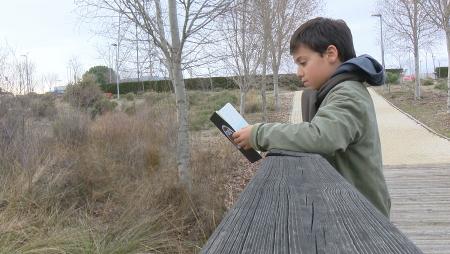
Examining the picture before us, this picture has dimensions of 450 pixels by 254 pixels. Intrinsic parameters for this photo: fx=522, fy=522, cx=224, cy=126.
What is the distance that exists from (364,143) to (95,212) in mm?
4982

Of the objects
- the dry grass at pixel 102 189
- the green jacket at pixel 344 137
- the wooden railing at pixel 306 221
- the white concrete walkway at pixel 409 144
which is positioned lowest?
the white concrete walkway at pixel 409 144

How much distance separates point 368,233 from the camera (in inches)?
41.8

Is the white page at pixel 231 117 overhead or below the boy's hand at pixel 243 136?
overhead

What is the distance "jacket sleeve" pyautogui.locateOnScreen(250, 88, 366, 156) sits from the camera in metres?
1.56

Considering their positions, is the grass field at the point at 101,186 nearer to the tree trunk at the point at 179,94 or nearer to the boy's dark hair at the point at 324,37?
the tree trunk at the point at 179,94

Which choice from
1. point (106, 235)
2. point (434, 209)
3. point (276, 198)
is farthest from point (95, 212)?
point (276, 198)

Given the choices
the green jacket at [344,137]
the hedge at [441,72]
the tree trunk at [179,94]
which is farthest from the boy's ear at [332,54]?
the hedge at [441,72]

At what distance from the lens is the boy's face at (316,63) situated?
1871mm

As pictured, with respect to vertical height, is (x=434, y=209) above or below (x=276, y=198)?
below

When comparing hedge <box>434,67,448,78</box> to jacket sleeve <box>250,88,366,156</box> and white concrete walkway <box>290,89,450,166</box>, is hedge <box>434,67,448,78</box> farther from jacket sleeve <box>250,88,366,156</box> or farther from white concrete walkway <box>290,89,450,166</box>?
jacket sleeve <box>250,88,366,156</box>

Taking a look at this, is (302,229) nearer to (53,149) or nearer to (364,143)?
(364,143)

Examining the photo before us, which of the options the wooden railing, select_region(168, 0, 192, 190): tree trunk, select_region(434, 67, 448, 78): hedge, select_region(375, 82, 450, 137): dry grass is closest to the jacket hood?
the wooden railing

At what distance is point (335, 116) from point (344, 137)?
0.23 ft

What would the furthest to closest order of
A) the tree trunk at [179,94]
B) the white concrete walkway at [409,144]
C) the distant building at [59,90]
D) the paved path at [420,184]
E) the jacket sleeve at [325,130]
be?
1. the distant building at [59,90]
2. the white concrete walkway at [409,144]
3. the tree trunk at [179,94]
4. the paved path at [420,184]
5. the jacket sleeve at [325,130]
